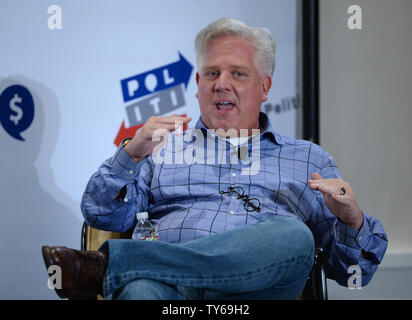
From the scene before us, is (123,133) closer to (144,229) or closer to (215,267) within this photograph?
(144,229)

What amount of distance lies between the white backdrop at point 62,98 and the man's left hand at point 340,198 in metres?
1.29

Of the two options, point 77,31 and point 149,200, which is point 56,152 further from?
point 149,200

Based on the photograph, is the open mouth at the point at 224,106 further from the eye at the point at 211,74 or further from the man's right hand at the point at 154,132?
the man's right hand at the point at 154,132

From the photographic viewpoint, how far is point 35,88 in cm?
232

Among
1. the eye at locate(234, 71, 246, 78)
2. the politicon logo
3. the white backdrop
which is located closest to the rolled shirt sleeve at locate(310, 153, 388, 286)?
the eye at locate(234, 71, 246, 78)

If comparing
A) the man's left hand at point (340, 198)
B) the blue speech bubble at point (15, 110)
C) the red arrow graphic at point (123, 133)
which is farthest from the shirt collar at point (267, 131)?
the blue speech bubble at point (15, 110)

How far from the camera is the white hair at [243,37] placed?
1.83m

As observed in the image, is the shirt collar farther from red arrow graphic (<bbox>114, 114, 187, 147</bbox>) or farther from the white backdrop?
the white backdrop

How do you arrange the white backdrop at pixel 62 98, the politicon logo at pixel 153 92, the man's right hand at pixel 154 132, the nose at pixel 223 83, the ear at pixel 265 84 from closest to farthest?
the man's right hand at pixel 154 132 → the nose at pixel 223 83 → the ear at pixel 265 84 → the white backdrop at pixel 62 98 → the politicon logo at pixel 153 92

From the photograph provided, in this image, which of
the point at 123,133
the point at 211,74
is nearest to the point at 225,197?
the point at 211,74

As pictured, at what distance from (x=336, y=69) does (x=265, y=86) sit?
815mm

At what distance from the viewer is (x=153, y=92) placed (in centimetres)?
243

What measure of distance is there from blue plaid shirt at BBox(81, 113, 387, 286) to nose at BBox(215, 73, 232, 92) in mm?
170

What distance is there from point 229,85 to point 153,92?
0.75m
